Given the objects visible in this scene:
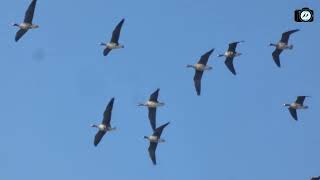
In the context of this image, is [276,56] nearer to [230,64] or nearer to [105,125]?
[230,64]

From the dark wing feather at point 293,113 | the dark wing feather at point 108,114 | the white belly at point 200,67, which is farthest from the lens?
the dark wing feather at point 293,113

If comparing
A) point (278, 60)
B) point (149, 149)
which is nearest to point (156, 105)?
point (149, 149)

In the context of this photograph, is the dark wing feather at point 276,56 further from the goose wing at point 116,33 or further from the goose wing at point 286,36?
the goose wing at point 116,33

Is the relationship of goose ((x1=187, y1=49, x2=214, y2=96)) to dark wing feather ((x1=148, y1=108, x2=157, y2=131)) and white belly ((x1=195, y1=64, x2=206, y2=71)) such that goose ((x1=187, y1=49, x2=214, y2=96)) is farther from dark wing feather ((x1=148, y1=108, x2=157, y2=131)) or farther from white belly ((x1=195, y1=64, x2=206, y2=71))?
dark wing feather ((x1=148, y1=108, x2=157, y2=131))

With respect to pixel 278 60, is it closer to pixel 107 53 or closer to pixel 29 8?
pixel 107 53

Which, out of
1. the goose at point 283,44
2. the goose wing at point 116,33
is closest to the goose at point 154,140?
the goose wing at point 116,33

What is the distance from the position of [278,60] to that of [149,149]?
13242 mm

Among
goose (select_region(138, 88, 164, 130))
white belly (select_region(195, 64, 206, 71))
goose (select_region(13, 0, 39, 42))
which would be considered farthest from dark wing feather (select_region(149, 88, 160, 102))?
goose (select_region(13, 0, 39, 42))

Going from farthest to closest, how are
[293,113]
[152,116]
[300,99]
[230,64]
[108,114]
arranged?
[293,113] < [300,99] < [230,64] < [152,116] < [108,114]

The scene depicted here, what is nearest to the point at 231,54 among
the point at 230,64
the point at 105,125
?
the point at 230,64

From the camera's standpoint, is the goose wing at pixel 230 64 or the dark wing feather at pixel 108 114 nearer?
the dark wing feather at pixel 108 114

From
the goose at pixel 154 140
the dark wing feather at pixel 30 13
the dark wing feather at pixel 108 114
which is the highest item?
the dark wing feather at pixel 30 13

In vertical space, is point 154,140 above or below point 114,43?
below

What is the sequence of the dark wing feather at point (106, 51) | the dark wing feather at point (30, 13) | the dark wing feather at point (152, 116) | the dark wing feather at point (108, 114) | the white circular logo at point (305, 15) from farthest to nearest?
the dark wing feather at point (106, 51), the dark wing feather at point (152, 116), the dark wing feather at point (30, 13), the dark wing feather at point (108, 114), the white circular logo at point (305, 15)
